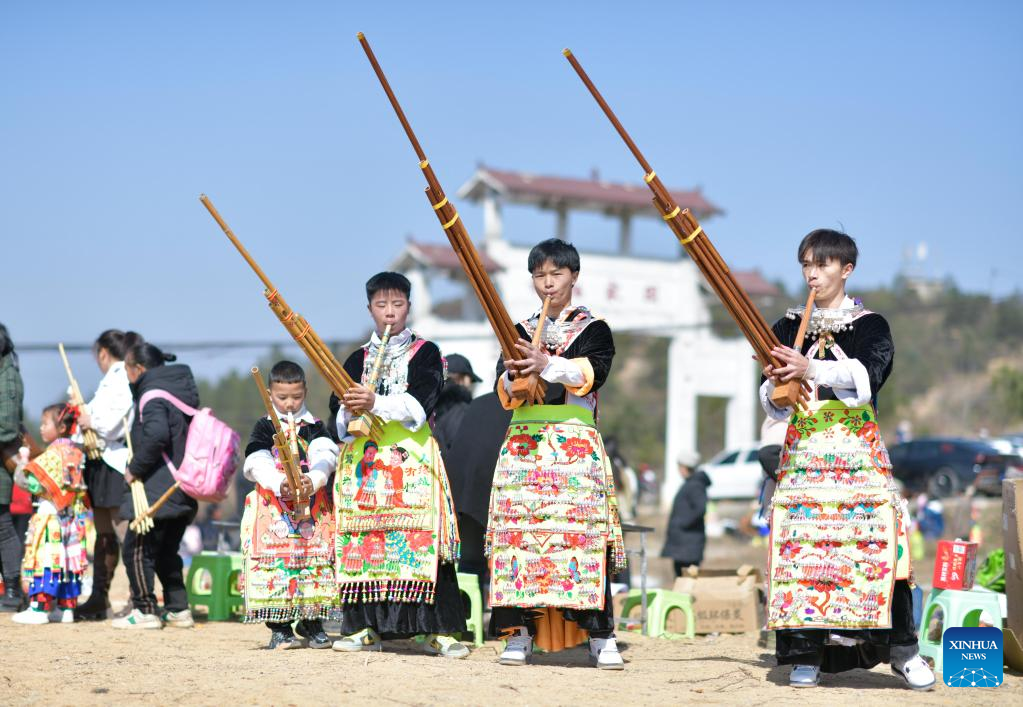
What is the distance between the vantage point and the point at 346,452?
19.9 feet

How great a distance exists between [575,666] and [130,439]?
3071mm

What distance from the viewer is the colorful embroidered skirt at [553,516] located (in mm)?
5484

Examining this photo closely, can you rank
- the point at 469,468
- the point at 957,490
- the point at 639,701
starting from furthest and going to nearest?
1. the point at 957,490
2. the point at 469,468
3. the point at 639,701

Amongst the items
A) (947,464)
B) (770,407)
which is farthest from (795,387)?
(947,464)

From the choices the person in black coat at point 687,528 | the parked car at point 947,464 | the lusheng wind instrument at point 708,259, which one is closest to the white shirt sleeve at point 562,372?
the lusheng wind instrument at point 708,259

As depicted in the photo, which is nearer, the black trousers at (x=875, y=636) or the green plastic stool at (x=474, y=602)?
the black trousers at (x=875, y=636)

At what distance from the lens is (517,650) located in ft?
18.5

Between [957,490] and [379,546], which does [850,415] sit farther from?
[957,490]

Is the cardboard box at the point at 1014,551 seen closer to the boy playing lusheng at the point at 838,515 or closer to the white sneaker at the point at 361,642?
the boy playing lusheng at the point at 838,515

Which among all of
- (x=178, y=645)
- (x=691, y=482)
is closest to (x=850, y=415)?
(x=178, y=645)

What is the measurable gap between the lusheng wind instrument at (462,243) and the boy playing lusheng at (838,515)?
105 centimetres

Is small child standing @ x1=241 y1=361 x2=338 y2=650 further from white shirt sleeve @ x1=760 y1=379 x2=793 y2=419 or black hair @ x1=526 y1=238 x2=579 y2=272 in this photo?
white shirt sleeve @ x1=760 y1=379 x2=793 y2=419

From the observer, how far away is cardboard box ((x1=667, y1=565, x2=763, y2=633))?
7867 millimetres

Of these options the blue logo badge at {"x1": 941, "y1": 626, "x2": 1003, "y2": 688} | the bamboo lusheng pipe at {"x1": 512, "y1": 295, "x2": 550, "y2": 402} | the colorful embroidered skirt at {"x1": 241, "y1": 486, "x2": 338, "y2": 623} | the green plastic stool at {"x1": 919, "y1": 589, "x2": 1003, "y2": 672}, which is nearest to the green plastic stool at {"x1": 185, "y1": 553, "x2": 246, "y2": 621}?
the colorful embroidered skirt at {"x1": 241, "y1": 486, "x2": 338, "y2": 623}
